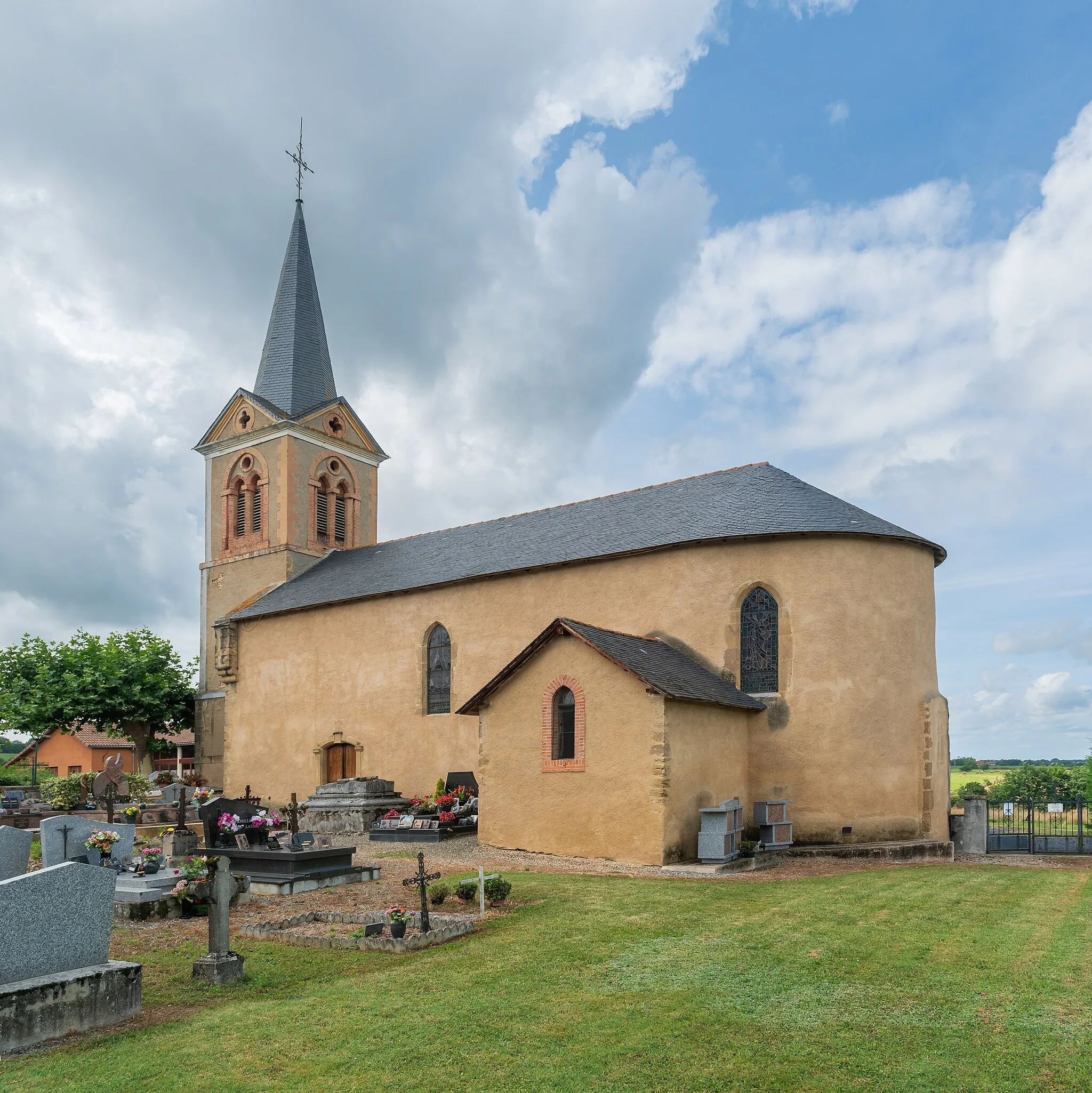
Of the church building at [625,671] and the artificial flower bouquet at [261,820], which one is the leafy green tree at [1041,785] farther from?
the artificial flower bouquet at [261,820]

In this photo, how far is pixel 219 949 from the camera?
916cm

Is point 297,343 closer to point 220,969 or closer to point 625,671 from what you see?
point 625,671

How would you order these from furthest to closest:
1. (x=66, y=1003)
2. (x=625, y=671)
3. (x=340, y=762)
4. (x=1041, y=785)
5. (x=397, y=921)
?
(x=1041, y=785)
(x=340, y=762)
(x=625, y=671)
(x=397, y=921)
(x=66, y=1003)

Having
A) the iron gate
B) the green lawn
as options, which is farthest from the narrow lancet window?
the iron gate

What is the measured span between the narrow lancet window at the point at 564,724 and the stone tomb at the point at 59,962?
1147cm

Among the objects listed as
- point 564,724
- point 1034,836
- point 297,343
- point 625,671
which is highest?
point 297,343

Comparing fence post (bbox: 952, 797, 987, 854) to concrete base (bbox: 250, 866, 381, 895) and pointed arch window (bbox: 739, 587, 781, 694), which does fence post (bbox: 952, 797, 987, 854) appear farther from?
concrete base (bbox: 250, 866, 381, 895)

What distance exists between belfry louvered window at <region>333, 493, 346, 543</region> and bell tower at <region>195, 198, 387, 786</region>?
4cm

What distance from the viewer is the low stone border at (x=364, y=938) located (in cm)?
1033

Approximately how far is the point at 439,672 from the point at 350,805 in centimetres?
452

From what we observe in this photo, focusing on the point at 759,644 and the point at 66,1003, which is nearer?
the point at 66,1003

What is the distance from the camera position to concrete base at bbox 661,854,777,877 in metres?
16.5

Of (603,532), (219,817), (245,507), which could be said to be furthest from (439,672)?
(245,507)

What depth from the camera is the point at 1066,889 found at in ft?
47.6
